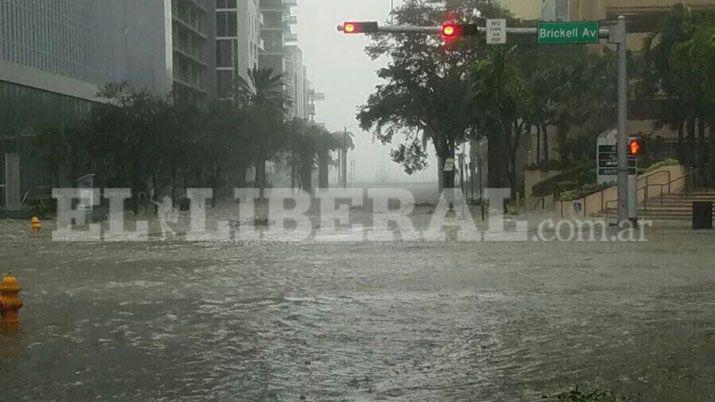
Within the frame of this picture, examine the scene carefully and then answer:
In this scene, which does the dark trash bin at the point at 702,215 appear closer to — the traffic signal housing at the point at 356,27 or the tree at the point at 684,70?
the tree at the point at 684,70

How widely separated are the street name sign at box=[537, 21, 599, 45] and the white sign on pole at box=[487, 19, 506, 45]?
6.00 ft

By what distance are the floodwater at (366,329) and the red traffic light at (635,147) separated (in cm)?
1048

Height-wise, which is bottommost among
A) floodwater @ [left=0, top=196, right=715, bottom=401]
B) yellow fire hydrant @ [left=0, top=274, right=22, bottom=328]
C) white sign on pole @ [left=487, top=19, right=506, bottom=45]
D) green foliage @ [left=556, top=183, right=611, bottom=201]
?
A: floodwater @ [left=0, top=196, right=715, bottom=401]

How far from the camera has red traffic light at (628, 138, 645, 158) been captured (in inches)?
1234

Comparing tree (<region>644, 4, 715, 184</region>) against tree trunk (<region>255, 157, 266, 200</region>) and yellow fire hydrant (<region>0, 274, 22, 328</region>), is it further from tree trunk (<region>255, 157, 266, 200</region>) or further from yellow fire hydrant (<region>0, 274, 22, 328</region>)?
tree trunk (<region>255, 157, 266, 200</region>)

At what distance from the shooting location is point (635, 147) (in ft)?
103

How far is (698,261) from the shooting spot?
19.9 metres

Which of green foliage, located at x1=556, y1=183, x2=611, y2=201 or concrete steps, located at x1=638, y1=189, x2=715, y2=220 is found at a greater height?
green foliage, located at x1=556, y1=183, x2=611, y2=201

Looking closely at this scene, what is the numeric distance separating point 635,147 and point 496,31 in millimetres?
7279

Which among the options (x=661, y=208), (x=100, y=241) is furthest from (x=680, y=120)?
(x=100, y=241)

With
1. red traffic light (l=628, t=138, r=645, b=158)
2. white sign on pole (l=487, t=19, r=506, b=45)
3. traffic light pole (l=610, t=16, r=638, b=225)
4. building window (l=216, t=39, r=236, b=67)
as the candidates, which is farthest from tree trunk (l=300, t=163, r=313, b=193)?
white sign on pole (l=487, t=19, r=506, b=45)

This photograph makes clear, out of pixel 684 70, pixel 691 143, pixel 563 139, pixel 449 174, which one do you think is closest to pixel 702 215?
pixel 684 70

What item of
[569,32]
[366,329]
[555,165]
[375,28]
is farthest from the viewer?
[555,165]

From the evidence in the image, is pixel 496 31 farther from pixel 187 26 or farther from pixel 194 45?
pixel 194 45
